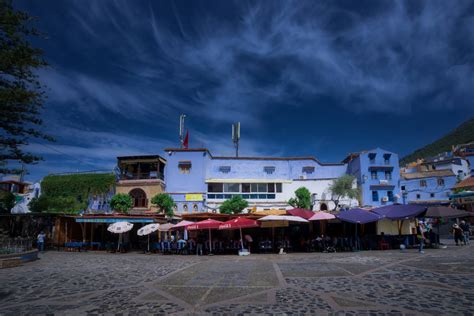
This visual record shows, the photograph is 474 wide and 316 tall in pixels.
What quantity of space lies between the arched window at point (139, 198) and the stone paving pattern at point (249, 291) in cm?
2014

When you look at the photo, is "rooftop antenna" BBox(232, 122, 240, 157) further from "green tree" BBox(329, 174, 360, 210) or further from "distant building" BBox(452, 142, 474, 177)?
"distant building" BBox(452, 142, 474, 177)

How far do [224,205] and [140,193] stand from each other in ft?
36.5

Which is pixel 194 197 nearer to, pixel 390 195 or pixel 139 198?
pixel 139 198

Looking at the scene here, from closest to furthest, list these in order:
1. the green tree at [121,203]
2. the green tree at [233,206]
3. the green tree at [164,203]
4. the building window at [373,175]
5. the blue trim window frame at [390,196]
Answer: the green tree at [233,206]
the green tree at [121,203]
the green tree at [164,203]
the blue trim window frame at [390,196]
the building window at [373,175]

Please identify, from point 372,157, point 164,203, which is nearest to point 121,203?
point 164,203

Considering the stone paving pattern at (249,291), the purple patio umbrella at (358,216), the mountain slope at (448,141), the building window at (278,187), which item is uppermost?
the mountain slope at (448,141)

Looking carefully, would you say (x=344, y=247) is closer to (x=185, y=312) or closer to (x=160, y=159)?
(x=185, y=312)

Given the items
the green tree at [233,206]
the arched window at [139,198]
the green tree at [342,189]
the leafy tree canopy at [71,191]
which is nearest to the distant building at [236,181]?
the green tree at [342,189]

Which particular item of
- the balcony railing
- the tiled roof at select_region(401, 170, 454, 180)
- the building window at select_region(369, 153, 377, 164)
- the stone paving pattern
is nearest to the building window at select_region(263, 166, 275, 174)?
the building window at select_region(369, 153, 377, 164)

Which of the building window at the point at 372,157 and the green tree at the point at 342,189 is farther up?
the building window at the point at 372,157

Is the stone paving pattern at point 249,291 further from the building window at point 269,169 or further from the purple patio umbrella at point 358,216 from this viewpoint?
the building window at point 269,169

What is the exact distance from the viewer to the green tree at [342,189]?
32.2 meters

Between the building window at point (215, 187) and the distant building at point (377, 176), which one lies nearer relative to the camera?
the building window at point (215, 187)

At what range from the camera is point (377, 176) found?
34500 mm
